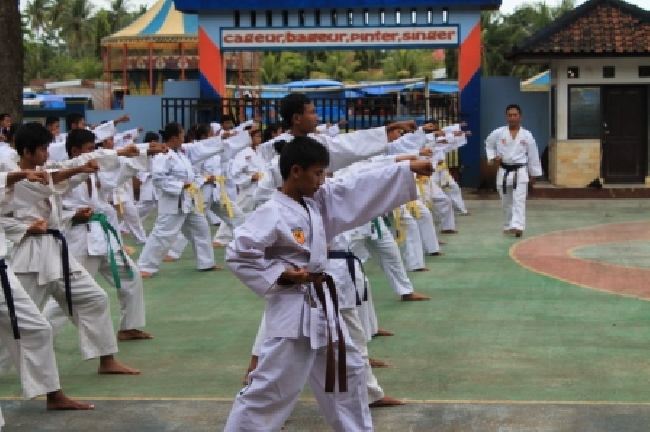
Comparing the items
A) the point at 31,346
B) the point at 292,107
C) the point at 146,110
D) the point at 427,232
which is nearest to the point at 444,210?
the point at 427,232

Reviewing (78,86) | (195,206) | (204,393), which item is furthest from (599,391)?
(78,86)

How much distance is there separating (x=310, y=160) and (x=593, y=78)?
16.7m

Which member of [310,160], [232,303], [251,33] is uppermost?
A: [251,33]

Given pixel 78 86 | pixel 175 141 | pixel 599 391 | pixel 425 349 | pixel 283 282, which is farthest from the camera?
pixel 78 86

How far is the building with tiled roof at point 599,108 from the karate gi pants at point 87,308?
1465cm

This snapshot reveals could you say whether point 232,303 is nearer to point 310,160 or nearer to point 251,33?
point 310,160

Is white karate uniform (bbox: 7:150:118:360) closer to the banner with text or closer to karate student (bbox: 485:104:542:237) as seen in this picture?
karate student (bbox: 485:104:542:237)

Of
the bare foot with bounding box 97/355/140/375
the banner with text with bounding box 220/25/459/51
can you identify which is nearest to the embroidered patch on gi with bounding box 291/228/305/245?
the bare foot with bounding box 97/355/140/375

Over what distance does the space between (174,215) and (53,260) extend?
17.0 ft

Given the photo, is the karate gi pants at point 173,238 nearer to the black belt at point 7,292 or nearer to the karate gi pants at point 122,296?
the karate gi pants at point 122,296

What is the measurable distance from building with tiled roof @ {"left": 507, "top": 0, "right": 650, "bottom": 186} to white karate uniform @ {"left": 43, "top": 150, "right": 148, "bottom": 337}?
1353 centimetres

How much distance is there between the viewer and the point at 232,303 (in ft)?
33.5

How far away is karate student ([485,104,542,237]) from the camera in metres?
14.9

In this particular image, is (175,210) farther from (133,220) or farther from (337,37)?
(337,37)
